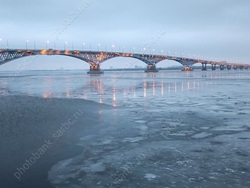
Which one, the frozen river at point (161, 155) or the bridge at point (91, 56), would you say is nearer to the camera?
the frozen river at point (161, 155)

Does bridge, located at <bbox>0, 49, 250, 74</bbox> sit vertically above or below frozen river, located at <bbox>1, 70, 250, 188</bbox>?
above

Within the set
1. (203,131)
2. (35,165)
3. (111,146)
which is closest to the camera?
(35,165)

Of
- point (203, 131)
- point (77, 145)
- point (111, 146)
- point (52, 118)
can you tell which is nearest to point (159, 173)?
point (111, 146)

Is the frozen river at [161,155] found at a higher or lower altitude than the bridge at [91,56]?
lower

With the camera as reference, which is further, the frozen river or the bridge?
the bridge

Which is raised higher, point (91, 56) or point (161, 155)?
point (91, 56)

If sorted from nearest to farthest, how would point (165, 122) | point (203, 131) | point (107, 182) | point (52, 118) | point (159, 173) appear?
point (107, 182), point (159, 173), point (203, 131), point (165, 122), point (52, 118)

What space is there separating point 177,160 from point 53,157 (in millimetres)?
3934

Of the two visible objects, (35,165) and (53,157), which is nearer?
(35,165)

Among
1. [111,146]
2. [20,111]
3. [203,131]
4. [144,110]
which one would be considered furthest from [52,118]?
[203,131]

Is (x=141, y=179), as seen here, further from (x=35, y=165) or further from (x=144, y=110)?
(x=144, y=110)

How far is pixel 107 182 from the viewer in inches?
270

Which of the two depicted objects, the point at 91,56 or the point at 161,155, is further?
the point at 91,56

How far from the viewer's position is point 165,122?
14297 millimetres
